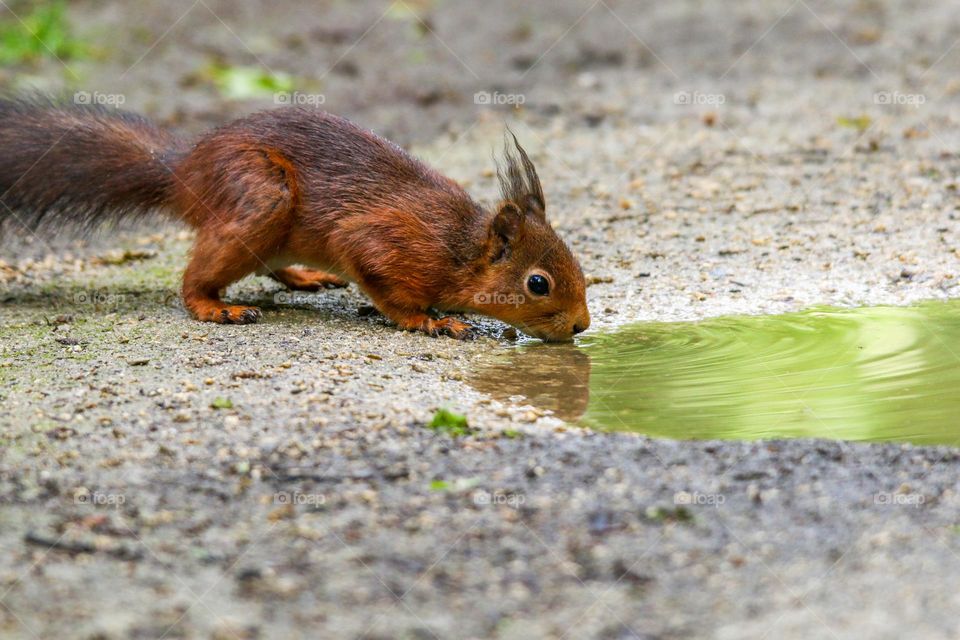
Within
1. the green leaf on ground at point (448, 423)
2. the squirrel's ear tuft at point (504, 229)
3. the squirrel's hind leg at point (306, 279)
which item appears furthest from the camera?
the squirrel's hind leg at point (306, 279)

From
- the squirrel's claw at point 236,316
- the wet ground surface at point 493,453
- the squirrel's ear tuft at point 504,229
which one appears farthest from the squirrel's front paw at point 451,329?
the squirrel's claw at point 236,316

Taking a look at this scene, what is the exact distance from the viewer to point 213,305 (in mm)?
6324

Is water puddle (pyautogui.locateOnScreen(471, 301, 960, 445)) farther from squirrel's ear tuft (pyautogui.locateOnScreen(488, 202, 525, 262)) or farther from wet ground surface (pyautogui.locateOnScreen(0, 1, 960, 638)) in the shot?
squirrel's ear tuft (pyautogui.locateOnScreen(488, 202, 525, 262))

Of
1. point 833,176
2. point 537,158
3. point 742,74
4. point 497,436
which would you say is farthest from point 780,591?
point 742,74

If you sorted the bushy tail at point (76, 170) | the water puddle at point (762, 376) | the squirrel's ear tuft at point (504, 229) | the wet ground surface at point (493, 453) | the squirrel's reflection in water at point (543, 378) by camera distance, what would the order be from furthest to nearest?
the bushy tail at point (76, 170), the squirrel's ear tuft at point (504, 229), the squirrel's reflection in water at point (543, 378), the water puddle at point (762, 376), the wet ground surface at point (493, 453)

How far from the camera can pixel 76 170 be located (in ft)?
21.2

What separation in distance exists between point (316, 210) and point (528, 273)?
117cm

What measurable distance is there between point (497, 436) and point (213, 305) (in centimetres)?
240

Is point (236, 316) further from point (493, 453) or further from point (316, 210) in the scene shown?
point (493, 453)

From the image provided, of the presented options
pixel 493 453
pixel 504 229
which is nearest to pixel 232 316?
pixel 504 229

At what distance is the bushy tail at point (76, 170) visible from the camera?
21.2 ft

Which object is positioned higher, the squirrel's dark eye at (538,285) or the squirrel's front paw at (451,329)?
the squirrel's dark eye at (538,285)

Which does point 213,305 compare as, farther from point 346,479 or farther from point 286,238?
point 346,479

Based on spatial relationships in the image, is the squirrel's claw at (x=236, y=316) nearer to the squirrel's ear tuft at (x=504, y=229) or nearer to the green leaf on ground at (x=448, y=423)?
the squirrel's ear tuft at (x=504, y=229)
